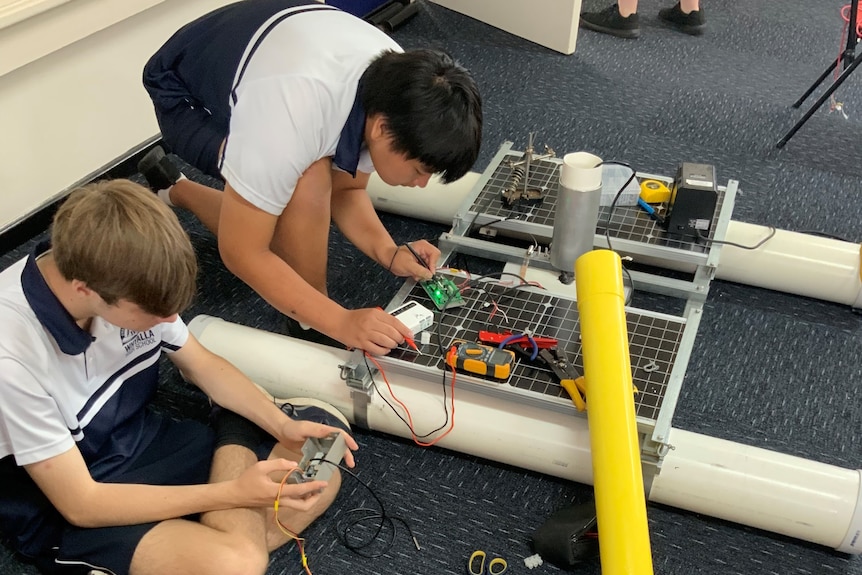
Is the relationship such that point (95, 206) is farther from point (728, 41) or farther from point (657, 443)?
point (728, 41)

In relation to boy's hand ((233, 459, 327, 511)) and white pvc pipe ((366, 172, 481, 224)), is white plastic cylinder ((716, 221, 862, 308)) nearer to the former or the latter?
white pvc pipe ((366, 172, 481, 224))

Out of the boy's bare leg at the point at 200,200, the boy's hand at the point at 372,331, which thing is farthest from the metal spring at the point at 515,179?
the boy's bare leg at the point at 200,200

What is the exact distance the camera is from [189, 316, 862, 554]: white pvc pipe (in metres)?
1.33

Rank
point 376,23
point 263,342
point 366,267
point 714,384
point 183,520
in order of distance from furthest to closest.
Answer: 1. point 376,23
2. point 366,267
3. point 714,384
4. point 263,342
5. point 183,520

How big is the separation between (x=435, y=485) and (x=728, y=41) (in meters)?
2.56

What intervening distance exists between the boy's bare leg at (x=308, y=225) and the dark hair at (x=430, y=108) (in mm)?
237

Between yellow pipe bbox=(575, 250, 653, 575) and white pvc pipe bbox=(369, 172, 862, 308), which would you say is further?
white pvc pipe bbox=(369, 172, 862, 308)

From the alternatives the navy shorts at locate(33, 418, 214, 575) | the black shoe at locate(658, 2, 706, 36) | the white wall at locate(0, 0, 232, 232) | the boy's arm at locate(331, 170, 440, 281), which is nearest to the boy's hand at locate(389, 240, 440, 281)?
the boy's arm at locate(331, 170, 440, 281)

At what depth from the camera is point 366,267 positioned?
6.72 ft

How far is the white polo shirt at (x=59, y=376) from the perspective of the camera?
3.54ft

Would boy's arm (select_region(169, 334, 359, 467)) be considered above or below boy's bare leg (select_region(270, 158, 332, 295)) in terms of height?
below

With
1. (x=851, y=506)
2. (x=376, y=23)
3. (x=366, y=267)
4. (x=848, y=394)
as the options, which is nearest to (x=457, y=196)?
A: (x=366, y=267)

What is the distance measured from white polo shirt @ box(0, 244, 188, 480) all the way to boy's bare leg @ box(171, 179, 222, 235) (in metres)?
0.72

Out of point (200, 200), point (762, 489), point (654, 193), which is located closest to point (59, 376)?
point (200, 200)
